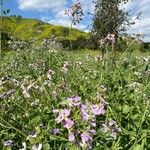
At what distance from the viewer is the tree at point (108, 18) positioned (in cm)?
2064

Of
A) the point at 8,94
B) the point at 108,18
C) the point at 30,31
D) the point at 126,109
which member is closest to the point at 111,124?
the point at 126,109

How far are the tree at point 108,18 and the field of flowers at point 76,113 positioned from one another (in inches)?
531

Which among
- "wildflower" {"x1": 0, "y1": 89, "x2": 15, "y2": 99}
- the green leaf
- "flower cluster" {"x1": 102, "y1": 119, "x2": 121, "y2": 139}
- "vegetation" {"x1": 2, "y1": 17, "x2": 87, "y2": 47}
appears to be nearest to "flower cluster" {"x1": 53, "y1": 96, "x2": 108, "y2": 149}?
"flower cluster" {"x1": 102, "y1": 119, "x2": 121, "y2": 139}

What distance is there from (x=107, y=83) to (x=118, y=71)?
0.22m

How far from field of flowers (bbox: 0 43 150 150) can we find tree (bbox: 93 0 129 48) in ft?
44.2

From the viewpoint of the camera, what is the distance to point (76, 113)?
8.46 feet

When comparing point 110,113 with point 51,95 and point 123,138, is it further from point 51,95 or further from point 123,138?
point 51,95

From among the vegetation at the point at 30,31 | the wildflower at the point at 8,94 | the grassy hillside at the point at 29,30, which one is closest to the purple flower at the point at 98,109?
the wildflower at the point at 8,94

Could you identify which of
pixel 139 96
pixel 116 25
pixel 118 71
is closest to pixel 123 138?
pixel 139 96

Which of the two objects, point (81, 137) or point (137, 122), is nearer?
point (81, 137)

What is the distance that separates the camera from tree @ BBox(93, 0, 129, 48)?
67.7ft

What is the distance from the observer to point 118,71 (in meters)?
4.86

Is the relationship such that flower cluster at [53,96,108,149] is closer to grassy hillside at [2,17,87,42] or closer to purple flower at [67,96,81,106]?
purple flower at [67,96,81,106]

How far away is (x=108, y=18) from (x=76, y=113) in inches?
829
